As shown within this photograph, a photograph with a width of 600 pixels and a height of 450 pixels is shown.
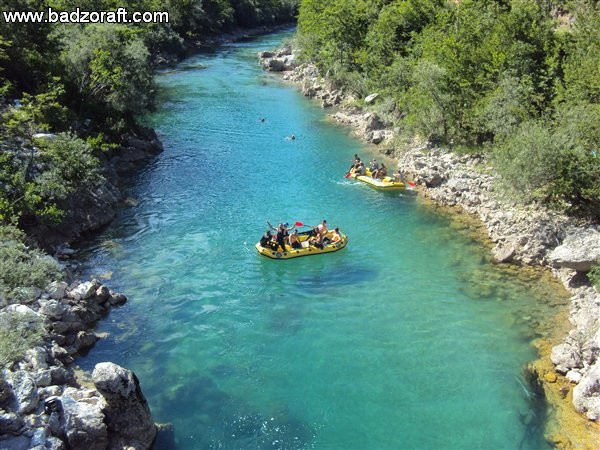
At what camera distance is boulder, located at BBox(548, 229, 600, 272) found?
2234 cm

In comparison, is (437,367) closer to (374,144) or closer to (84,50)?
(374,144)

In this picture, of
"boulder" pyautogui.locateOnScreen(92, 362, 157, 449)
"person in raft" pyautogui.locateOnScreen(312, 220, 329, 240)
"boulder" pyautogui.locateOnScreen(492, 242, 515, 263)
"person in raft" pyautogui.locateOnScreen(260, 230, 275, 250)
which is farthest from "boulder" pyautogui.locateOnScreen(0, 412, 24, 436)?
"boulder" pyautogui.locateOnScreen(492, 242, 515, 263)

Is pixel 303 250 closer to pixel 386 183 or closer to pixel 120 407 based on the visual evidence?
pixel 386 183

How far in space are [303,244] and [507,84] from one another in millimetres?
15549

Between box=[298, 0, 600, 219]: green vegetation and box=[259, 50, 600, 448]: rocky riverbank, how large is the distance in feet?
4.56

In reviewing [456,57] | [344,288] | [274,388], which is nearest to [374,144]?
[456,57]

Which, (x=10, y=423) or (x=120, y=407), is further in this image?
(x=120, y=407)

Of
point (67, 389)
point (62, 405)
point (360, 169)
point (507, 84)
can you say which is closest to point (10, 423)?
point (62, 405)

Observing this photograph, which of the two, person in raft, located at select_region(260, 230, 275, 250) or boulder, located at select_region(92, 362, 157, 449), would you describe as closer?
boulder, located at select_region(92, 362, 157, 449)

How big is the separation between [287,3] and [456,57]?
89946mm

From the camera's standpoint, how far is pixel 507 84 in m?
31.9

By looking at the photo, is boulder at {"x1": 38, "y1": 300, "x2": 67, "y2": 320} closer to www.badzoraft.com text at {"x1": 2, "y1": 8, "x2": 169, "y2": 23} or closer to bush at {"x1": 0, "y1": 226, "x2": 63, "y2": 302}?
bush at {"x1": 0, "y1": 226, "x2": 63, "y2": 302}

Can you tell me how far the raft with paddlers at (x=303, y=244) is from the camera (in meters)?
26.6

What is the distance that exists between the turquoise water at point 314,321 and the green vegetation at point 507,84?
16.9 ft
